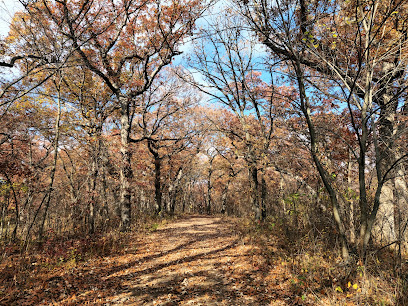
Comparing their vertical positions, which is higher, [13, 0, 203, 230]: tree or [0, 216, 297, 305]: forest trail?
[13, 0, 203, 230]: tree

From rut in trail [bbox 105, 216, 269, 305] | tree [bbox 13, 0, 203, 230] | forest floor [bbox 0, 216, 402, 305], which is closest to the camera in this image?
forest floor [bbox 0, 216, 402, 305]

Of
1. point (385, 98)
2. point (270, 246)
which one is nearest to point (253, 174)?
point (270, 246)

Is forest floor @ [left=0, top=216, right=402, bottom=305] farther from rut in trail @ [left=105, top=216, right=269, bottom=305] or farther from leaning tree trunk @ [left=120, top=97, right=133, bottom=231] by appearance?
leaning tree trunk @ [left=120, top=97, right=133, bottom=231]

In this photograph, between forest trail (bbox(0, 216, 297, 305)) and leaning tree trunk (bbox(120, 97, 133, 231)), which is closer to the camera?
forest trail (bbox(0, 216, 297, 305))

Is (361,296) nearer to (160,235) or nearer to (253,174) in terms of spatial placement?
(253,174)

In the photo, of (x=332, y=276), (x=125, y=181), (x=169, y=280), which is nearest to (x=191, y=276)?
(x=169, y=280)

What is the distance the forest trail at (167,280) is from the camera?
165 inches

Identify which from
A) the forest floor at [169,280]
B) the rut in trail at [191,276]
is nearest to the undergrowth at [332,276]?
the forest floor at [169,280]

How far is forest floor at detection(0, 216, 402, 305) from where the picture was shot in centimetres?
414

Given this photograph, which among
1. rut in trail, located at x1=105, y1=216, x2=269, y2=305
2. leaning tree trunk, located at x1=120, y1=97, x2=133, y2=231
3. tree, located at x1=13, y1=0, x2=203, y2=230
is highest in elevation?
tree, located at x1=13, y1=0, x2=203, y2=230

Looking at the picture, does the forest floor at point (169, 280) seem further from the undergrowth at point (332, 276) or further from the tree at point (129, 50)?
the tree at point (129, 50)

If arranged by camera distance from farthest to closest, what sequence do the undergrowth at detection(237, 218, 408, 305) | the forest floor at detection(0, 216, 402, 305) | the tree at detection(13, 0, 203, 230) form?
the tree at detection(13, 0, 203, 230)
the forest floor at detection(0, 216, 402, 305)
the undergrowth at detection(237, 218, 408, 305)

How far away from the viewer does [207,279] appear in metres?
5.09

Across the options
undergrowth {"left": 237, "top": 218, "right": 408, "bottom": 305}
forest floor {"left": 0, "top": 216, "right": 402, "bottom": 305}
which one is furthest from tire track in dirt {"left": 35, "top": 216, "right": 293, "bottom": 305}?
undergrowth {"left": 237, "top": 218, "right": 408, "bottom": 305}
